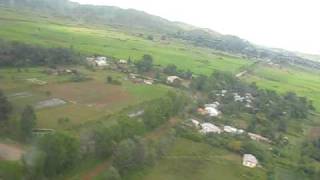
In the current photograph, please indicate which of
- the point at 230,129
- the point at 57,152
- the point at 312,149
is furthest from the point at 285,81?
the point at 57,152

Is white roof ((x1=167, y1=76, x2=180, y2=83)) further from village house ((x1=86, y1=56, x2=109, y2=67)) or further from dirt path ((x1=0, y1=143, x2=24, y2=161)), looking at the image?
dirt path ((x1=0, y1=143, x2=24, y2=161))

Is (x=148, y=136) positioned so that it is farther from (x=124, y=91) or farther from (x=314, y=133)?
(x=314, y=133)

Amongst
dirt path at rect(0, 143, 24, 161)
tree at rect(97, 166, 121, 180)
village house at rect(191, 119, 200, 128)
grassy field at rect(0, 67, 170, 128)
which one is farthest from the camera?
village house at rect(191, 119, 200, 128)

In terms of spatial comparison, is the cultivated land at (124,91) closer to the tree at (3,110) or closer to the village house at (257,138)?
the tree at (3,110)

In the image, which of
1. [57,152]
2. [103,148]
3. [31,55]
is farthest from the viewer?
[31,55]

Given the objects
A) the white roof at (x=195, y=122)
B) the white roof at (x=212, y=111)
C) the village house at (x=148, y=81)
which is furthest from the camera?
the village house at (x=148, y=81)

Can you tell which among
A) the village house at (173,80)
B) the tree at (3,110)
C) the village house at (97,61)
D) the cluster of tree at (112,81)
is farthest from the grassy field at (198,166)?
the village house at (97,61)

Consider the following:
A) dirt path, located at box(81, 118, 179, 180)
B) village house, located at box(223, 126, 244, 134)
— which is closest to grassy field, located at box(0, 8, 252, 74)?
village house, located at box(223, 126, 244, 134)
